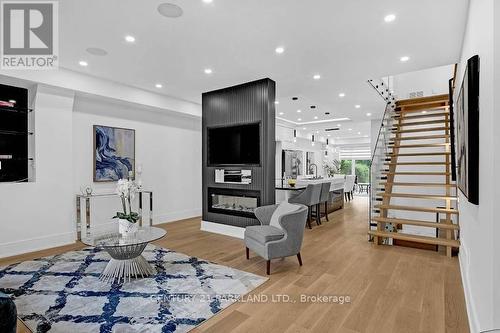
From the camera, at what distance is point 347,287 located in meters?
Answer: 3.08

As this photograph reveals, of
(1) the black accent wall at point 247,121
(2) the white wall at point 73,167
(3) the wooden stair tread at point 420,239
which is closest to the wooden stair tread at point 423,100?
(3) the wooden stair tread at point 420,239

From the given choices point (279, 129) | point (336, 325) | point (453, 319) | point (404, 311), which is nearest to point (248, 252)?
point (336, 325)

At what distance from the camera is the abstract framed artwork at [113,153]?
17.8 feet

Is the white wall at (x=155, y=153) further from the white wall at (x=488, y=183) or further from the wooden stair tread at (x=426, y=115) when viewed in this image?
the white wall at (x=488, y=183)

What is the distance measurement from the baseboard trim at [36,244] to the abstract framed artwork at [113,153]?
118cm

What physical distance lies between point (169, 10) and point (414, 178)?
610 centimetres

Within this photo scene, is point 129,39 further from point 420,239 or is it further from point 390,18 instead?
point 420,239

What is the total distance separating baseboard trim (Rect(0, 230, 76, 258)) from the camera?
418cm

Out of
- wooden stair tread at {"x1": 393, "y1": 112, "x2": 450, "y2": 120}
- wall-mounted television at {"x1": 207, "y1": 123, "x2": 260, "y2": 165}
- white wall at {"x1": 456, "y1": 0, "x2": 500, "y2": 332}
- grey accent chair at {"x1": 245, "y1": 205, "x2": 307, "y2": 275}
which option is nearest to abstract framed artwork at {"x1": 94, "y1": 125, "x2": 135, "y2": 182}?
wall-mounted television at {"x1": 207, "y1": 123, "x2": 260, "y2": 165}

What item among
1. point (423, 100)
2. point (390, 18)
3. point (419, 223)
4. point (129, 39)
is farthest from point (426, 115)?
point (129, 39)

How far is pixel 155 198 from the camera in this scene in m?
6.41

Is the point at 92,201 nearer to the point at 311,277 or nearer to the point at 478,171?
the point at 311,277

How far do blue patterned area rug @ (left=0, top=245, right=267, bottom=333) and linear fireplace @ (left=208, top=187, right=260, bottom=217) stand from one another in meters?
1.57

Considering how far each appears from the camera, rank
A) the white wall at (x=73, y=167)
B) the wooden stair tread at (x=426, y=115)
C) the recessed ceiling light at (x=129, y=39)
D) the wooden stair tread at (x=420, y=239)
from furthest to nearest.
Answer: the wooden stair tread at (x=426, y=115) < the white wall at (x=73, y=167) < the wooden stair tread at (x=420, y=239) < the recessed ceiling light at (x=129, y=39)
